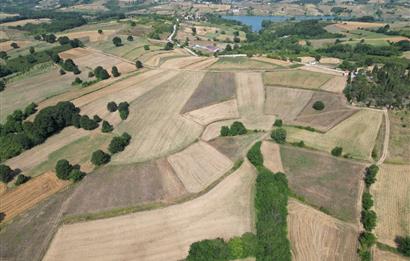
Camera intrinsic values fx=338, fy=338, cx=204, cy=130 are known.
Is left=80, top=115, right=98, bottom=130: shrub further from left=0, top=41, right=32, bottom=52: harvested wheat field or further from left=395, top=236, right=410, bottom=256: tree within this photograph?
left=0, top=41, right=32, bottom=52: harvested wheat field

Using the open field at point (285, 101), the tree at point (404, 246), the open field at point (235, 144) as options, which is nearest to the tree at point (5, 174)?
the open field at point (235, 144)

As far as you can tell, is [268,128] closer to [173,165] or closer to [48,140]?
[173,165]

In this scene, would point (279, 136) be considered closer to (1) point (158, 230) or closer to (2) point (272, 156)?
(2) point (272, 156)

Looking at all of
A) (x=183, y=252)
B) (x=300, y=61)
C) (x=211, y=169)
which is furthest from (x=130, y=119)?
(x=300, y=61)

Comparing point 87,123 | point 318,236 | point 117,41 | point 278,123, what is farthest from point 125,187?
point 117,41

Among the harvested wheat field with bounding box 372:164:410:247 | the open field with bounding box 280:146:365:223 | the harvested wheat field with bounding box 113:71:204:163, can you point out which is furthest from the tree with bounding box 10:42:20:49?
the harvested wheat field with bounding box 372:164:410:247
